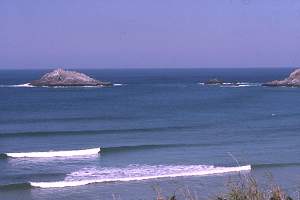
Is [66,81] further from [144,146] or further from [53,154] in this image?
[53,154]

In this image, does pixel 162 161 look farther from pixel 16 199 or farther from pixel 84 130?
pixel 84 130

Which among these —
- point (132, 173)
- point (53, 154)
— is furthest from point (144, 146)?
point (132, 173)

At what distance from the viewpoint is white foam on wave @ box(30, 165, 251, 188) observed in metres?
23.2

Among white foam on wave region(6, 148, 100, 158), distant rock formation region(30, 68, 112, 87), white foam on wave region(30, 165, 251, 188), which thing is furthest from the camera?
distant rock formation region(30, 68, 112, 87)

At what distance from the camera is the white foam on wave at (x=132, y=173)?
2320cm

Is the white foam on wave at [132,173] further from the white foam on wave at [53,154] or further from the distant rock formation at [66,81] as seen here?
the distant rock formation at [66,81]

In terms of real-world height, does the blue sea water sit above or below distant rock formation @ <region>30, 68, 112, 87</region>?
below

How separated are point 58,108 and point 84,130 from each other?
790 inches

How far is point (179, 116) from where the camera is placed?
5162 cm

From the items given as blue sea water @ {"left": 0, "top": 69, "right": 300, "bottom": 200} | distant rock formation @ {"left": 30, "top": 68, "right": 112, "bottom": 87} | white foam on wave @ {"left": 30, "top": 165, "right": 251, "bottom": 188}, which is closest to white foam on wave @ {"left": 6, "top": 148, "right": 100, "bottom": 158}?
blue sea water @ {"left": 0, "top": 69, "right": 300, "bottom": 200}

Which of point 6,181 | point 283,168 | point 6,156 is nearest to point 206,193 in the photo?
point 283,168

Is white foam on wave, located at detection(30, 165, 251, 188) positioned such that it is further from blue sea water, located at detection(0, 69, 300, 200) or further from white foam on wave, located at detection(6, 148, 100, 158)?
white foam on wave, located at detection(6, 148, 100, 158)

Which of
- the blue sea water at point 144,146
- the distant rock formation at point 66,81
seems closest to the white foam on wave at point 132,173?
the blue sea water at point 144,146

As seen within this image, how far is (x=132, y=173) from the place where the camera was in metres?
25.2
